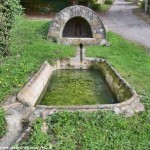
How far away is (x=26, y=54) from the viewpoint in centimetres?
1475

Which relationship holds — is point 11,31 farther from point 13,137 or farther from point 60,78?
point 13,137

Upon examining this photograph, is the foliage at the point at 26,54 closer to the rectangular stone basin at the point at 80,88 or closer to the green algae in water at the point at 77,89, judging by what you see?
the rectangular stone basin at the point at 80,88

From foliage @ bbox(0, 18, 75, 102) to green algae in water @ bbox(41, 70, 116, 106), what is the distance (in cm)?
86

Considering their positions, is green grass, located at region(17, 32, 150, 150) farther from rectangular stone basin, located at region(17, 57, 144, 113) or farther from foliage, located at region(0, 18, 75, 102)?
foliage, located at region(0, 18, 75, 102)

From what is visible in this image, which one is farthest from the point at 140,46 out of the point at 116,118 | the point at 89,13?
the point at 116,118

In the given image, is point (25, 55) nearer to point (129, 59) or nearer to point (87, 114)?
point (129, 59)

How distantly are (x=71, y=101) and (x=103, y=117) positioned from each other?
2.63 metres

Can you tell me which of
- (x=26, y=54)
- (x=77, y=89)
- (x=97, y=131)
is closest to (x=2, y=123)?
(x=97, y=131)

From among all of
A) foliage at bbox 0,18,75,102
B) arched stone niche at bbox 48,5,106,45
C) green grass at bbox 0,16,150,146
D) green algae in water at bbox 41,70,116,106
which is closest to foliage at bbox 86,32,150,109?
green grass at bbox 0,16,150,146

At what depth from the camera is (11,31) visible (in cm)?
1402

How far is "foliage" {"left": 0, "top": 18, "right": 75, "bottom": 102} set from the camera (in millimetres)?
11000

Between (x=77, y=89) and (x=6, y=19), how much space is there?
3.83 metres

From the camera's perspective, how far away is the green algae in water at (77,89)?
11.1m

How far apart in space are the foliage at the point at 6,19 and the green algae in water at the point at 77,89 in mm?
2238
